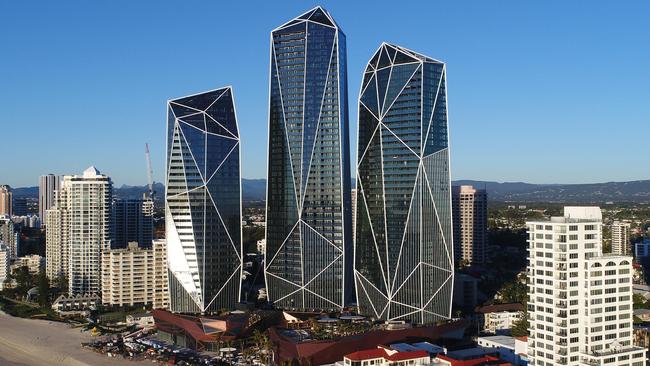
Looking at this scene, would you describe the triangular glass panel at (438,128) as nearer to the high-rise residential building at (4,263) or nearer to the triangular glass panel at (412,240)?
the triangular glass panel at (412,240)

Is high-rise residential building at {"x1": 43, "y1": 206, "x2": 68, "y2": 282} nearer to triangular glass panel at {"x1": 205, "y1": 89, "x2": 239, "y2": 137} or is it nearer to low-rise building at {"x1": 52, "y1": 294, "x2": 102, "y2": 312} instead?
low-rise building at {"x1": 52, "y1": 294, "x2": 102, "y2": 312}

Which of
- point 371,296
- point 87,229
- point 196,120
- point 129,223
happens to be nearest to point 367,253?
point 371,296

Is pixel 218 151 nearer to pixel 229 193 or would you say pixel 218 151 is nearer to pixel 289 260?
pixel 229 193

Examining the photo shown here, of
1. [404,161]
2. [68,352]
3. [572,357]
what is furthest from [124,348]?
[572,357]

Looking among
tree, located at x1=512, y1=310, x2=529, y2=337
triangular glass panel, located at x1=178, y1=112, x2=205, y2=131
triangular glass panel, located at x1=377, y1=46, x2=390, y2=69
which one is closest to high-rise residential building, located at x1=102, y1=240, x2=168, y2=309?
triangular glass panel, located at x1=178, y1=112, x2=205, y2=131

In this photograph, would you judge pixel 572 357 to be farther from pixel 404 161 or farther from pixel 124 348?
pixel 124 348
